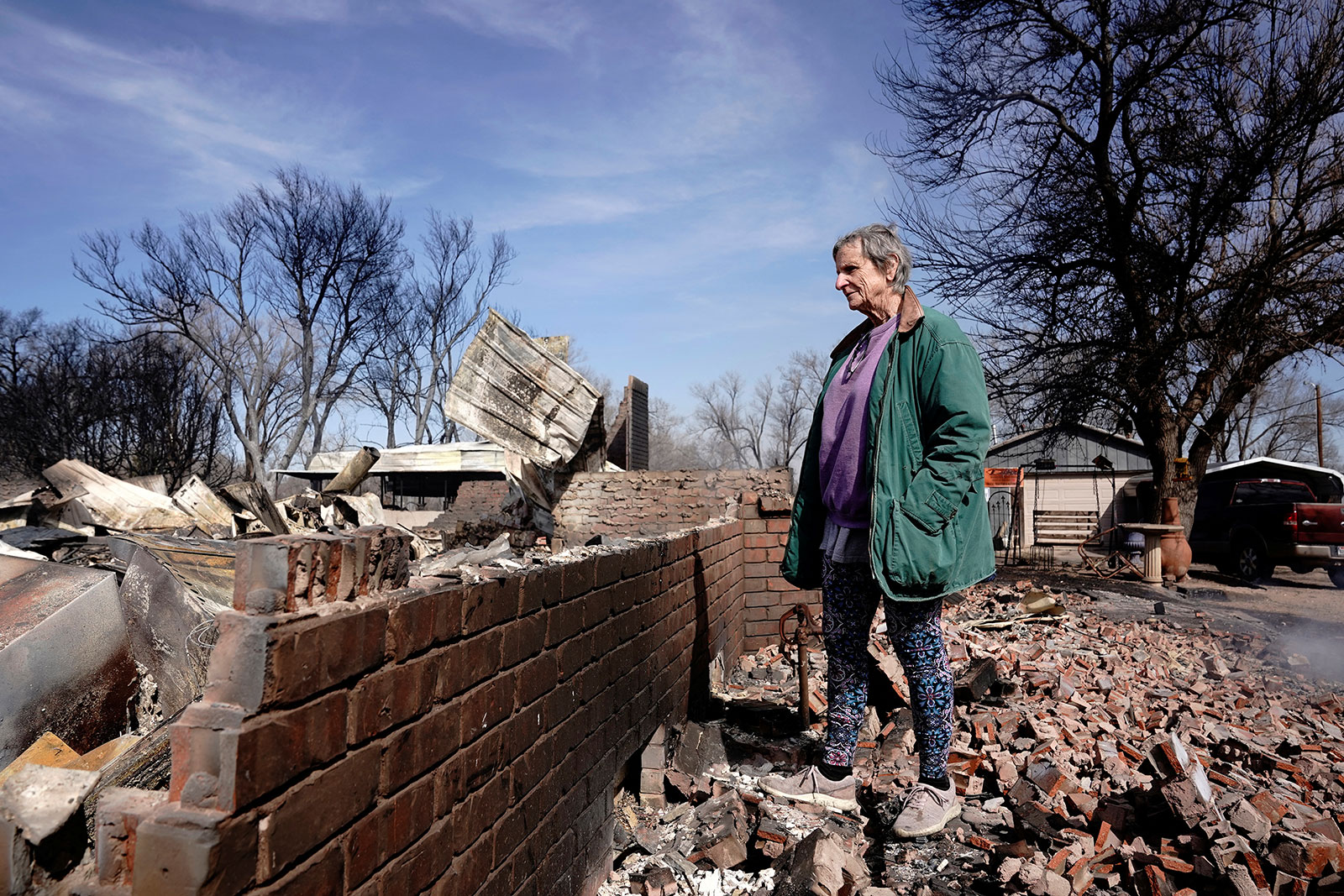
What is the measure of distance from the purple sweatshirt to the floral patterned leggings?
21 centimetres

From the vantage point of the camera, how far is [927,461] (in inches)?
103

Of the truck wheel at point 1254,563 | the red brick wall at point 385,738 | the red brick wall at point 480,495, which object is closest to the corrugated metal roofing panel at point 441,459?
the red brick wall at point 480,495

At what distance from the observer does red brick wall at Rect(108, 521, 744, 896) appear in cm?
105

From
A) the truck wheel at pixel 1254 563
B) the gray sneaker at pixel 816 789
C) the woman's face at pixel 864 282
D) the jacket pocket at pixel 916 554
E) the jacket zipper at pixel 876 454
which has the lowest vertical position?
the gray sneaker at pixel 816 789

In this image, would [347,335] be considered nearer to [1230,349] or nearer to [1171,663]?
[1230,349]

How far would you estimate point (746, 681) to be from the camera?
15.4 ft

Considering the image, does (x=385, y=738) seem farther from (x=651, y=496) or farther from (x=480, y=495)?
(x=480, y=495)

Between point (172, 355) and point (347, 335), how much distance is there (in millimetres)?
16808

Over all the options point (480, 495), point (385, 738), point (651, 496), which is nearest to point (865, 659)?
point (385, 738)

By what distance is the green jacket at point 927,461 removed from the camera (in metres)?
2.56

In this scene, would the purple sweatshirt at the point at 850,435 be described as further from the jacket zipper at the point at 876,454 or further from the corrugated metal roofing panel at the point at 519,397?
the corrugated metal roofing panel at the point at 519,397

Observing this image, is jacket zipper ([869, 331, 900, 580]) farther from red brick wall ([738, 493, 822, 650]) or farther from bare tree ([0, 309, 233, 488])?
bare tree ([0, 309, 233, 488])

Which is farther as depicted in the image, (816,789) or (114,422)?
(114,422)

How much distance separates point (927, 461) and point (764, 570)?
289 cm
